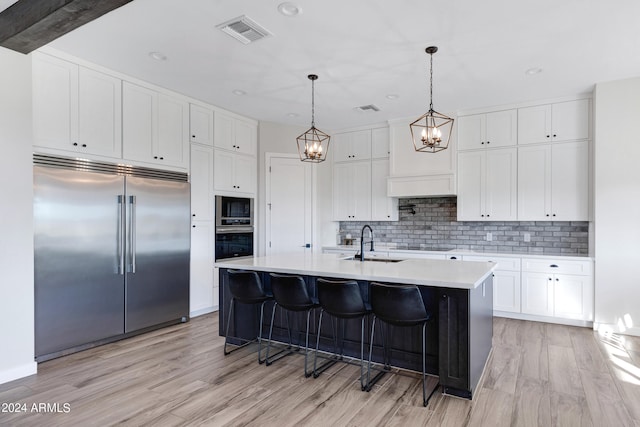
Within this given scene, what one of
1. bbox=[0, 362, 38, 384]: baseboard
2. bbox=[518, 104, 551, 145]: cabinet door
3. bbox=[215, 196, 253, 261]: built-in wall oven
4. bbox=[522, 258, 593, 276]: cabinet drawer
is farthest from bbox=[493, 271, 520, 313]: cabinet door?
bbox=[0, 362, 38, 384]: baseboard

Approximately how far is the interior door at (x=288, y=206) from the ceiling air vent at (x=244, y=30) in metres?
2.77

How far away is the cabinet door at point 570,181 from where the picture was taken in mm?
4656

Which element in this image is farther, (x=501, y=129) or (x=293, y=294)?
(x=501, y=129)

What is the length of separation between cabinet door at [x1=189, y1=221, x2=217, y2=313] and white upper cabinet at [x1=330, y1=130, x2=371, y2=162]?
2589 millimetres

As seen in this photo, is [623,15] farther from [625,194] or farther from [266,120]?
[266,120]

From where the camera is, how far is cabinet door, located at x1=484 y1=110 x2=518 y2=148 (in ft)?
16.5

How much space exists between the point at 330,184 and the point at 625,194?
4.01 meters

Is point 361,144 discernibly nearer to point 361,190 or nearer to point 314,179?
point 361,190

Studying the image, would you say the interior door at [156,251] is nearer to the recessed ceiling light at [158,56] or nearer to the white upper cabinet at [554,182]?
the recessed ceiling light at [158,56]

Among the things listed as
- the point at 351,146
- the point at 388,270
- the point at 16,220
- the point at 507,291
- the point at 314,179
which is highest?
the point at 351,146

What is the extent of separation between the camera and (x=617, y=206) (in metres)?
4.25

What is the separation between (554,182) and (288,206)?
3.72 m

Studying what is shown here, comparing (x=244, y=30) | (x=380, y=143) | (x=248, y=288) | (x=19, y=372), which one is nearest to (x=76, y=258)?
(x=19, y=372)

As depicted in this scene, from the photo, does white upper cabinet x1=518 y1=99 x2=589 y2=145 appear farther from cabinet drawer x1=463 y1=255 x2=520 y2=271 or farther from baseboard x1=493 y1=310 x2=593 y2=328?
baseboard x1=493 y1=310 x2=593 y2=328
